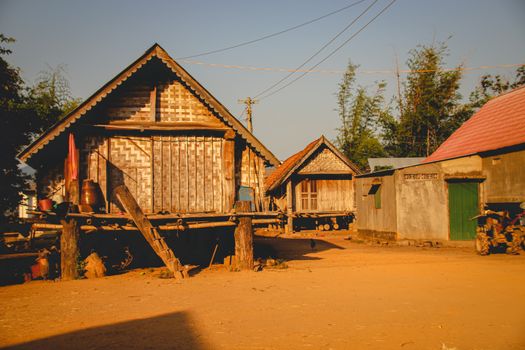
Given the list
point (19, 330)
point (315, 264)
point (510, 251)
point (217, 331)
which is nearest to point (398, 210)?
point (510, 251)

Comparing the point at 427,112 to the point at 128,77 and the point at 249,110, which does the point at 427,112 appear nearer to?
the point at 249,110

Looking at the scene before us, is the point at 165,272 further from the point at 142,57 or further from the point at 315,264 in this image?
the point at 142,57

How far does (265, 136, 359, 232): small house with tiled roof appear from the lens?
86.5ft

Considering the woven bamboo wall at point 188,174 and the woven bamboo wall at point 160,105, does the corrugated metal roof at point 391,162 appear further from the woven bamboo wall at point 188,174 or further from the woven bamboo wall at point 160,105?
the woven bamboo wall at point 160,105

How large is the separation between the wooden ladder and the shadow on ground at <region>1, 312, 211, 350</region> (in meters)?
4.14

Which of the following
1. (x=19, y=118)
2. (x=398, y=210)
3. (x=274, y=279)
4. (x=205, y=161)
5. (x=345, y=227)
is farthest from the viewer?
(x=345, y=227)

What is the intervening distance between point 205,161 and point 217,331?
7.93m

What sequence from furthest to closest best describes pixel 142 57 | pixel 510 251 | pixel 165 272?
pixel 510 251 < pixel 142 57 < pixel 165 272

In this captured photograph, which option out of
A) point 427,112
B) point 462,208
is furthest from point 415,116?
point 462,208

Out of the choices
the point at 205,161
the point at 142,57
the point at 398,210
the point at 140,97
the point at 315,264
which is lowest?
the point at 315,264

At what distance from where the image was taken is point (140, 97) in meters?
13.2

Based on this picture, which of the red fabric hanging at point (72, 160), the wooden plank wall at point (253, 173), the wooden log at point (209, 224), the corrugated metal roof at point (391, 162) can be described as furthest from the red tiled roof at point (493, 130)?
the red fabric hanging at point (72, 160)

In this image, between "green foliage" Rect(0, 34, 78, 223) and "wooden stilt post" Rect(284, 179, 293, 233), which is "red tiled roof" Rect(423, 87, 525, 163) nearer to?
"wooden stilt post" Rect(284, 179, 293, 233)

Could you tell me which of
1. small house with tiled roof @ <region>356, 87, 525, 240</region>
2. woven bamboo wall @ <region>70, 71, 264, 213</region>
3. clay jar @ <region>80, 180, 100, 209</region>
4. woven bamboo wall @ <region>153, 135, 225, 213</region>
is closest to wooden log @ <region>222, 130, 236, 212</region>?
woven bamboo wall @ <region>70, 71, 264, 213</region>
